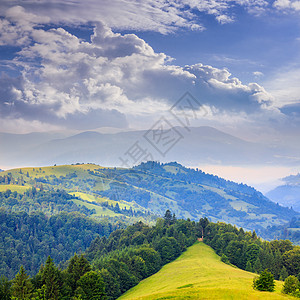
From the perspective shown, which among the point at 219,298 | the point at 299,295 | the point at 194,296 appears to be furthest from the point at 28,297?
the point at 299,295

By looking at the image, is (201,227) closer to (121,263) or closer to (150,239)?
(150,239)

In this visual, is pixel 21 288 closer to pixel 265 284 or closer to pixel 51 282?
pixel 51 282

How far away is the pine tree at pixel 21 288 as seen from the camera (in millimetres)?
72250

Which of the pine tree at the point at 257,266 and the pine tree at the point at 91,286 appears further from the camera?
the pine tree at the point at 257,266

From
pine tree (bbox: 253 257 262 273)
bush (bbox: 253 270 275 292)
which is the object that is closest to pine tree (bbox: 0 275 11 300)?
bush (bbox: 253 270 275 292)

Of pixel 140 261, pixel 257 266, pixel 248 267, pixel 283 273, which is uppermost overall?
pixel 140 261

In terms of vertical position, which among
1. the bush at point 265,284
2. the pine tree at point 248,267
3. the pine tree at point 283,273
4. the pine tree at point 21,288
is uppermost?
the pine tree at point 21,288

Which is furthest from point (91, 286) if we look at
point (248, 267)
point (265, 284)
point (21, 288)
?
point (248, 267)

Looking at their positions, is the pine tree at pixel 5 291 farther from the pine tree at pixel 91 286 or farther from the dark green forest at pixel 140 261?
the pine tree at pixel 91 286

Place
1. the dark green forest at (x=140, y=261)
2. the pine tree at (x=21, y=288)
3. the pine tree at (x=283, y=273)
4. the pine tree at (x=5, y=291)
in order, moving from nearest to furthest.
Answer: the pine tree at (x=21, y=288) < the pine tree at (x=5, y=291) < the dark green forest at (x=140, y=261) < the pine tree at (x=283, y=273)

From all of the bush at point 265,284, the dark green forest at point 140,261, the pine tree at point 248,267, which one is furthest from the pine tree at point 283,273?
the bush at point 265,284

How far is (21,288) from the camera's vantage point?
73.7 meters

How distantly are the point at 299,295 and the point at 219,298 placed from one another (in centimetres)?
1618

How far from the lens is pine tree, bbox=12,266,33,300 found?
7225 cm
